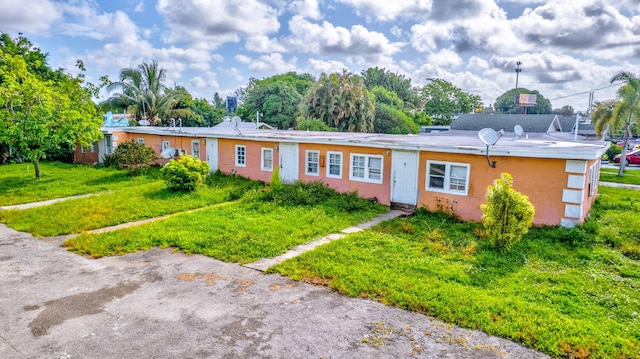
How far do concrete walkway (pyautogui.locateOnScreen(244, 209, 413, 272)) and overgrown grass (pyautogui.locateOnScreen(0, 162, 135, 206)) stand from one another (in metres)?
10.9

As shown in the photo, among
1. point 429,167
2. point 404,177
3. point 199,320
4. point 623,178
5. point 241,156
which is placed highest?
point 429,167

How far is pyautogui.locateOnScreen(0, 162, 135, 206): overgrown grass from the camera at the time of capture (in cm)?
1555

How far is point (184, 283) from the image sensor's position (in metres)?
7.68

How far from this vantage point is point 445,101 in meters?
59.6

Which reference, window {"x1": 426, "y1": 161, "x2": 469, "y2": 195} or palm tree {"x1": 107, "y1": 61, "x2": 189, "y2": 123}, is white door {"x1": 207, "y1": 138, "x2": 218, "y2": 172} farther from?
palm tree {"x1": 107, "y1": 61, "x2": 189, "y2": 123}

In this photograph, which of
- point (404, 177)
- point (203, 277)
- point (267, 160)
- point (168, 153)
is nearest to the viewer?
point (203, 277)

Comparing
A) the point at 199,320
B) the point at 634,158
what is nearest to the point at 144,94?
the point at 199,320

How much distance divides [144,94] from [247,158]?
20.1 metres

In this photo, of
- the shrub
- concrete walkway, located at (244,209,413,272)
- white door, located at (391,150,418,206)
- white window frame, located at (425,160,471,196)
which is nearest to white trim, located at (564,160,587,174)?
white window frame, located at (425,160,471,196)

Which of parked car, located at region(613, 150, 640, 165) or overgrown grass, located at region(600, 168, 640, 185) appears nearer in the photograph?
overgrown grass, located at region(600, 168, 640, 185)

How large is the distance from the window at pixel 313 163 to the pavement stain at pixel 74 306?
31.1 ft

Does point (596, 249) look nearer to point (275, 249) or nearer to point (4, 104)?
point (275, 249)

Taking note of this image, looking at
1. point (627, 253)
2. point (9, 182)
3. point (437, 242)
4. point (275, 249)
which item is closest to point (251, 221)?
point (275, 249)

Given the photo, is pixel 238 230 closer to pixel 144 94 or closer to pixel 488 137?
pixel 488 137
